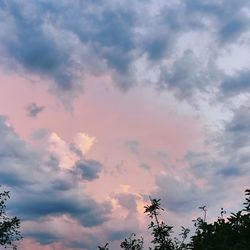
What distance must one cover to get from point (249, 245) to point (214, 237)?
149 inches

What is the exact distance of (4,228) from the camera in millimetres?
50594

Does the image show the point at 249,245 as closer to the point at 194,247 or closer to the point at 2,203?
the point at 194,247

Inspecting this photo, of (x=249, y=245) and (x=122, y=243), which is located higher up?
(x=122, y=243)

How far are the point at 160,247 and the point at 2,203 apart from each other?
57.1 feet

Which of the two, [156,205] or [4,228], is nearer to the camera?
[156,205]

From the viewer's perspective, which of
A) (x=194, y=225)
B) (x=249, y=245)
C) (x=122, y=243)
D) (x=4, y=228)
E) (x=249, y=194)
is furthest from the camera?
(x=122, y=243)

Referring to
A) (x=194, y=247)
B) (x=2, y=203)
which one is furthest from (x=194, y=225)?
(x=2, y=203)

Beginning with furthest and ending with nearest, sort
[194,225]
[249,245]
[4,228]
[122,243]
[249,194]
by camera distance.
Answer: [122,243] < [4,228] < [194,225] < [249,194] < [249,245]

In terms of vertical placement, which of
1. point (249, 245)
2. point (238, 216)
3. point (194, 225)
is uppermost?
point (194, 225)

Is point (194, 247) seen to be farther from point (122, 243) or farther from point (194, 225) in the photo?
point (122, 243)

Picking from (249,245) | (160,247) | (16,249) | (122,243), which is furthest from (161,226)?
(249,245)

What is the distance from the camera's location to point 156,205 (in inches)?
1828

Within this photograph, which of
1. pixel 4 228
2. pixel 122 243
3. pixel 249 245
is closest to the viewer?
pixel 249 245

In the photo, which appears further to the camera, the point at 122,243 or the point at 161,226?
the point at 122,243
